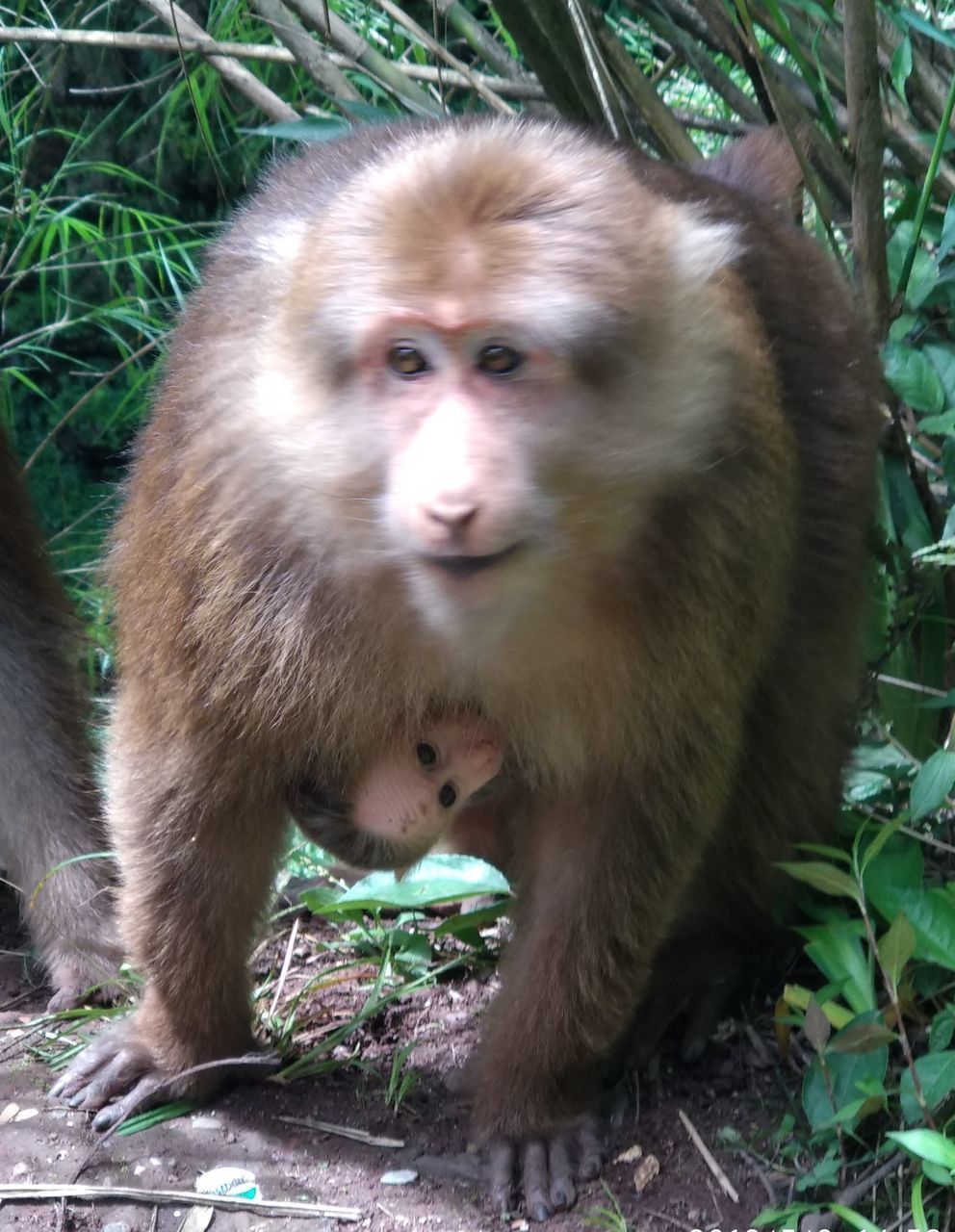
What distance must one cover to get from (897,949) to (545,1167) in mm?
664

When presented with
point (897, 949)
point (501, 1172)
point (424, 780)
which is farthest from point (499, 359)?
point (501, 1172)

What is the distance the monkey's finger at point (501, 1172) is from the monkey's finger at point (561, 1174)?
0.07 metres

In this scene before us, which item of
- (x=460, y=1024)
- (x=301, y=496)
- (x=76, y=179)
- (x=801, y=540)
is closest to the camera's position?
(x=301, y=496)

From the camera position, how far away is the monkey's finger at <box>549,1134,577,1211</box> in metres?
2.34

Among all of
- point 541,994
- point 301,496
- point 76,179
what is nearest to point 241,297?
point 301,496

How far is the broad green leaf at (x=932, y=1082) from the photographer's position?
2162 mm

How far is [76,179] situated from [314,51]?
311 centimetres

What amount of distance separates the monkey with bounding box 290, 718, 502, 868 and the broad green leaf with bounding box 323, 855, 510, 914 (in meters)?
0.37

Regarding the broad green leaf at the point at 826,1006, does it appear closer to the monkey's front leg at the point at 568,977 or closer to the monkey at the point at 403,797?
the monkey's front leg at the point at 568,977

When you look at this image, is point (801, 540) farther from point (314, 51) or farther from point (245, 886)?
point (314, 51)

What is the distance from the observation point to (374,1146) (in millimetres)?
2490

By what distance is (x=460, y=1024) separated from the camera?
2.88 meters

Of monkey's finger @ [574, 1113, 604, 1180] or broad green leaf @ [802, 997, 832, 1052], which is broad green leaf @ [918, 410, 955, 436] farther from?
monkey's finger @ [574, 1113, 604, 1180]

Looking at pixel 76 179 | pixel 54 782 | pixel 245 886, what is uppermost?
pixel 76 179
